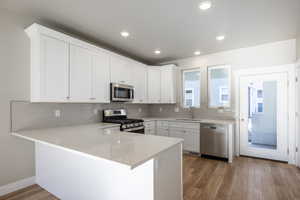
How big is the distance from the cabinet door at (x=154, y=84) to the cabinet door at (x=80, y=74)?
2044 mm

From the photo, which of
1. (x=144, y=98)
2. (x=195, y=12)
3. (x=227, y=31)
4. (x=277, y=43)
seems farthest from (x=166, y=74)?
(x=277, y=43)

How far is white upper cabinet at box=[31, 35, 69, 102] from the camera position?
2.27 meters

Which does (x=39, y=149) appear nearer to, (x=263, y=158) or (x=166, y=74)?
(x=166, y=74)

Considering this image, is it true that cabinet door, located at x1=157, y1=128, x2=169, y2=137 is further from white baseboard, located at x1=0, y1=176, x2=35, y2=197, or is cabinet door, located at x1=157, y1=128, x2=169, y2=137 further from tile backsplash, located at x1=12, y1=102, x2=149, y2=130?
white baseboard, located at x1=0, y1=176, x2=35, y2=197

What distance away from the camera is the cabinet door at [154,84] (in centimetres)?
462

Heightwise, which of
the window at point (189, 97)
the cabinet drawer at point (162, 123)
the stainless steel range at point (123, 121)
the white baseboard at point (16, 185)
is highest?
the window at point (189, 97)

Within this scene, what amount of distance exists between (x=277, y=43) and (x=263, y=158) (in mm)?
2712

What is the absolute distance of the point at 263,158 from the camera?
140 inches

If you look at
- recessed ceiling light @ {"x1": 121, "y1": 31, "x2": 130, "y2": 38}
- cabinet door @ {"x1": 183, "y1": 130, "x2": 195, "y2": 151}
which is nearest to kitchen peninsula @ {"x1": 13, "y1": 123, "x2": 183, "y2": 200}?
recessed ceiling light @ {"x1": 121, "y1": 31, "x2": 130, "y2": 38}

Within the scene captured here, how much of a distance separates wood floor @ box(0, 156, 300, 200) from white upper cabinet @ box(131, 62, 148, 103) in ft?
6.83

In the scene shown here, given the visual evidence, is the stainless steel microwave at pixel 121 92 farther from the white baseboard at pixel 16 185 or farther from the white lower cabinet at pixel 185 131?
the white baseboard at pixel 16 185

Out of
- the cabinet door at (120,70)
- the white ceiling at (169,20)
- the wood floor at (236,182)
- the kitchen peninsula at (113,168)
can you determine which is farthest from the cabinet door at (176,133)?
the kitchen peninsula at (113,168)

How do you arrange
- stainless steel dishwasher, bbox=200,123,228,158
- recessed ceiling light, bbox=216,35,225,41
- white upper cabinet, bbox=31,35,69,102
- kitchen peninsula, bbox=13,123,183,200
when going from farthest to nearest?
1. stainless steel dishwasher, bbox=200,123,228,158
2. recessed ceiling light, bbox=216,35,225,41
3. white upper cabinet, bbox=31,35,69,102
4. kitchen peninsula, bbox=13,123,183,200

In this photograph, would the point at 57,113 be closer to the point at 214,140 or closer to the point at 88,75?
the point at 88,75
